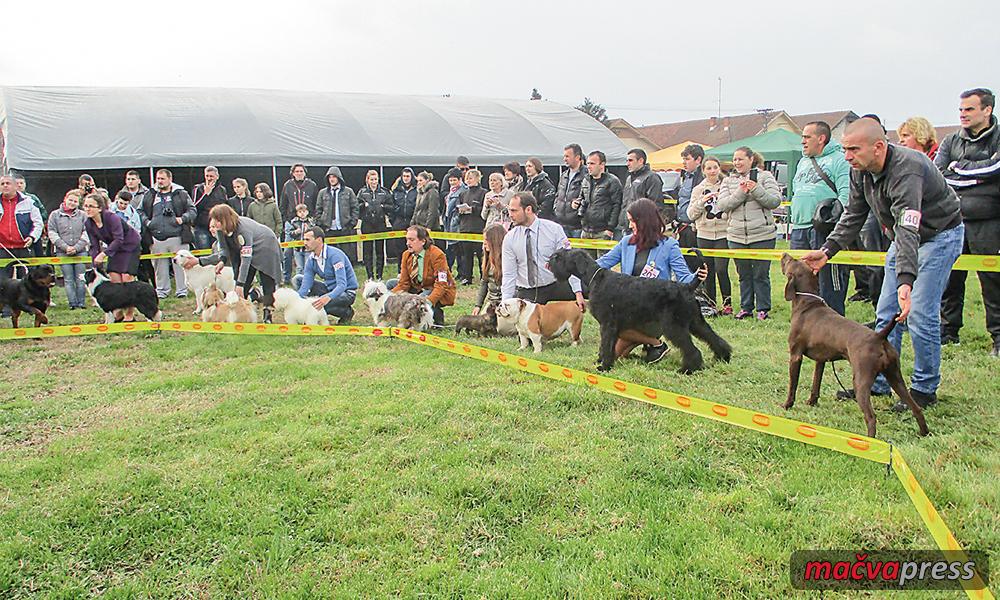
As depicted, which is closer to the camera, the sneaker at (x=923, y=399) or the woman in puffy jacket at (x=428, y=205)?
the sneaker at (x=923, y=399)

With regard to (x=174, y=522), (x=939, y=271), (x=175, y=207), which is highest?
(x=175, y=207)

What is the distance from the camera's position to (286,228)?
1245 centimetres

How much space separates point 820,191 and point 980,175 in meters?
1.76

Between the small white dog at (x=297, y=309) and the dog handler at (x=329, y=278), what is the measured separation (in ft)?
0.35

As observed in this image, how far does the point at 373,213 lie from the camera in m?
12.7

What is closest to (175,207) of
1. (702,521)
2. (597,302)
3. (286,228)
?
(286,228)

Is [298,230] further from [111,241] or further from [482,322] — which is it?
[482,322]

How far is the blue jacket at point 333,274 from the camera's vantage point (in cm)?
838

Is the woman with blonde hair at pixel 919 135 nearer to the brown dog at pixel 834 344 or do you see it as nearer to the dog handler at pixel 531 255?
the brown dog at pixel 834 344

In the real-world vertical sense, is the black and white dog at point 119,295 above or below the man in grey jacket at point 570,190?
below

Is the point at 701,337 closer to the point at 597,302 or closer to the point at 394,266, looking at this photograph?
the point at 597,302

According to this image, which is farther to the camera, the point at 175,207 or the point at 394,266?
the point at 394,266

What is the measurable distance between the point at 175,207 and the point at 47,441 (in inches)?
269

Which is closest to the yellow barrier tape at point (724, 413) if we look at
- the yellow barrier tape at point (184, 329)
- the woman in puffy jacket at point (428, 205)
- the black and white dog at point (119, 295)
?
the yellow barrier tape at point (184, 329)
